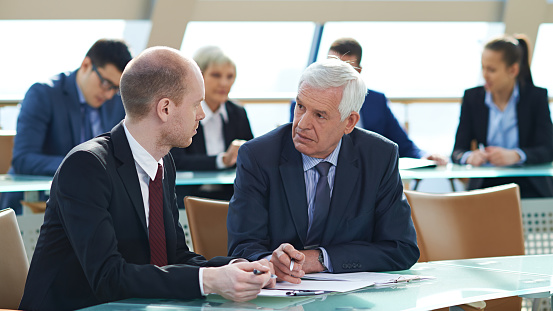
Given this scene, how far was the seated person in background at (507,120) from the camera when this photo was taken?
4273 mm

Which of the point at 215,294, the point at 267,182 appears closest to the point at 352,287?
the point at 215,294

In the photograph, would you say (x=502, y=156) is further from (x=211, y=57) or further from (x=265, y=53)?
(x=265, y=53)

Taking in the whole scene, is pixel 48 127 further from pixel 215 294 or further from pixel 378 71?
pixel 378 71

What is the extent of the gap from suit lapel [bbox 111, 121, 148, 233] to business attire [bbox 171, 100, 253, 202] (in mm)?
1741

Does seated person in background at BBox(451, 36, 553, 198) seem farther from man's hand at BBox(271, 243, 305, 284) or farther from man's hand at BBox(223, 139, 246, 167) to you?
man's hand at BBox(271, 243, 305, 284)

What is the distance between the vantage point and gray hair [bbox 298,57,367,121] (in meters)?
2.27

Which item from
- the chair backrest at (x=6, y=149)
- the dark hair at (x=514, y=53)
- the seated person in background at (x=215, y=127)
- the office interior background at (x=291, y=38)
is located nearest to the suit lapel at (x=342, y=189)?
the seated person in background at (x=215, y=127)

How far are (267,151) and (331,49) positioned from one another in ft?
5.97

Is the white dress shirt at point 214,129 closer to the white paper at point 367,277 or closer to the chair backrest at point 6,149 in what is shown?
the chair backrest at point 6,149

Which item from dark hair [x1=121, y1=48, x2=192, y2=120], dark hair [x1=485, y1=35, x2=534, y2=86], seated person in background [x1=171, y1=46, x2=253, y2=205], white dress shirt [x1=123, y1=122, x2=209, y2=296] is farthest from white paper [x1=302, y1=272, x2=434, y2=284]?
dark hair [x1=485, y1=35, x2=534, y2=86]

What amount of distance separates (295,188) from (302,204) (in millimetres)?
58

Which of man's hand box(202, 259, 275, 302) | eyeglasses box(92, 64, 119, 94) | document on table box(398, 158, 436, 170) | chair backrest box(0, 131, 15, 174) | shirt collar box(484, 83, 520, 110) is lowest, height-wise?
chair backrest box(0, 131, 15, 174)

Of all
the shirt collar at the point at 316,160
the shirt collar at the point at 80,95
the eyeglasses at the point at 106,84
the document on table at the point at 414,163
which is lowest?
the document on table at the point at 414,163

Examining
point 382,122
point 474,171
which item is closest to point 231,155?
point 382,122
